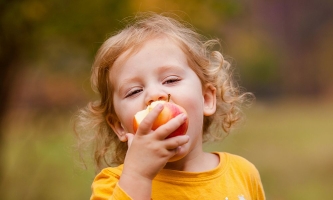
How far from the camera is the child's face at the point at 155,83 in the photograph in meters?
2.70

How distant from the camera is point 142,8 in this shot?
5.05 meters

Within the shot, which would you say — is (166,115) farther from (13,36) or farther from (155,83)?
(13,36)

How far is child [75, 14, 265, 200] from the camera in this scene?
2.41m

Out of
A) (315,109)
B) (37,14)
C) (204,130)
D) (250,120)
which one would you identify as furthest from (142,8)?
(315,109)

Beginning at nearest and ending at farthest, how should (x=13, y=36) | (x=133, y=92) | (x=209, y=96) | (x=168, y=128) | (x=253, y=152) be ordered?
(x=168, y=128) < (x=133, y=92) < (x=209, y=96) < (x=13, y=36) < (x=253, y=152)

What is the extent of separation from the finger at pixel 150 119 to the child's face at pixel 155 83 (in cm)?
25

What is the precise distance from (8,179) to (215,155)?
12.3 ft

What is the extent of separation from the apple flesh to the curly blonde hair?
0.43m

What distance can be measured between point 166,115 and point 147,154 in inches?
6.3

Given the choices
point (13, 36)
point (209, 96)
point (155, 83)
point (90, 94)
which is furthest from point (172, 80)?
point (13, 36)

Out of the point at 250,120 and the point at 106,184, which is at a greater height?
the point at 106,184

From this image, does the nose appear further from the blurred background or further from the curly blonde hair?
the blurred background

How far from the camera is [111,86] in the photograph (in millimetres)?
2938

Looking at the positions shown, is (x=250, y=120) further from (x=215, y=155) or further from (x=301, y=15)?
(x=215, y=155)
